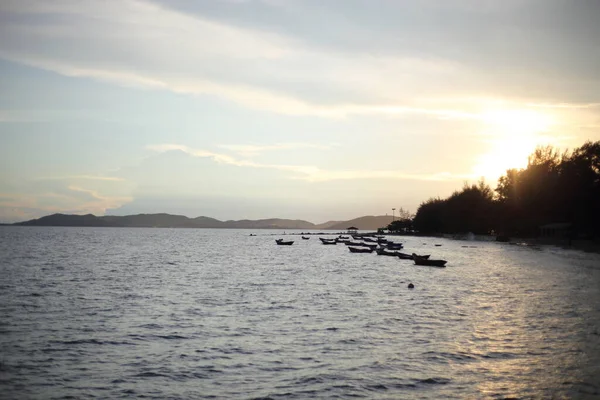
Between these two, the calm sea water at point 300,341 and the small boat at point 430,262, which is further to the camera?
the small boat at point 430,262

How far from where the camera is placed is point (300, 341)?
24875 millimetres

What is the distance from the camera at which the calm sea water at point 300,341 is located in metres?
17.8

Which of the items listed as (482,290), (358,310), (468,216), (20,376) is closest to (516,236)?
(468,216)

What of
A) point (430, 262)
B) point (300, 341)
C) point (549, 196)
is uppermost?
point (549, 196)

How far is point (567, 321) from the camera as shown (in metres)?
29.4

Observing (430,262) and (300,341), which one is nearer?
(300,341)

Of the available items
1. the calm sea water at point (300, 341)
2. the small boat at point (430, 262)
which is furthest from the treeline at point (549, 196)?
the calm sea water at point (300, 341)

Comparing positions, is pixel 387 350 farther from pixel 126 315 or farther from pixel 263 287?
pixel 263 287

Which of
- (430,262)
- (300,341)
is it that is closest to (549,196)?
(430,262)

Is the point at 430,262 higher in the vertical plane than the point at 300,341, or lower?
higher

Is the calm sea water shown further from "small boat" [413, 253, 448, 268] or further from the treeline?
the treeline

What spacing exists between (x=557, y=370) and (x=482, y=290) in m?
28.2

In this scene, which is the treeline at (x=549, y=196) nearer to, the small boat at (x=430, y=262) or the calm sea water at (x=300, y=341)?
the small boat at (x=430, y=262)

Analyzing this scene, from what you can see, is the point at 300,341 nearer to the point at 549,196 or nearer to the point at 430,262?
the point at 430,262
